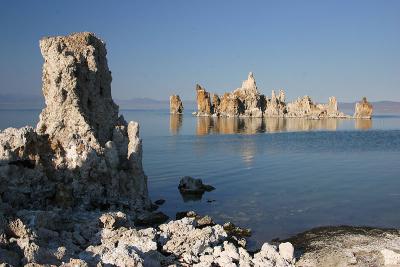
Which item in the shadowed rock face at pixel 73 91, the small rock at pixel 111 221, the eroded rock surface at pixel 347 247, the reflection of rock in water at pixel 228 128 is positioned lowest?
the eroded rock surface at pixel 347 247

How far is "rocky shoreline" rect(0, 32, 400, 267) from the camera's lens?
14.8m

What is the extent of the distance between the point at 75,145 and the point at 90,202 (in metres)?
2.94

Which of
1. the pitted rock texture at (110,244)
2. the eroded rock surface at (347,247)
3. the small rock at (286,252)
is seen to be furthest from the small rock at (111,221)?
the eroded rock surface at (347,247)

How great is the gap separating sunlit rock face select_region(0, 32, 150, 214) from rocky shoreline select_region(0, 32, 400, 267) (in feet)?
0.16

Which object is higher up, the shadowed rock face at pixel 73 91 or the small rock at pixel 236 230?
the shadowed rock face at pixel 73 91

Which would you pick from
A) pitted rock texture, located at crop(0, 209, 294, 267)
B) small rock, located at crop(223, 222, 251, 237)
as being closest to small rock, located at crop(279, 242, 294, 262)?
pitted rock texture, located at crop(0, 209, 294, 267)

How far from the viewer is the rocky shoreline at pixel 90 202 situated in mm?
14773

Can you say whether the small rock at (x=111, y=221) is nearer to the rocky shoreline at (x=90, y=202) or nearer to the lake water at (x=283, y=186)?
the rocky shoreline at (x=90, y=202)

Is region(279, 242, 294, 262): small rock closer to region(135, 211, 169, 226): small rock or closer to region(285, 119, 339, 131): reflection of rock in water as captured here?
region(135, 211, 169, 226): small rock

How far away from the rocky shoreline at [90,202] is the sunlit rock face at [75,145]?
0.16 feet

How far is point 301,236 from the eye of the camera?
22.5 meters

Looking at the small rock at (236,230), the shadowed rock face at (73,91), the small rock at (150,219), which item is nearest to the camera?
the small rock at (236,230)

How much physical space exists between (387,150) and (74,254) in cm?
5695

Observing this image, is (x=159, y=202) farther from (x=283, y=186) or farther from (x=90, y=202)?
(x=283, y=186)
